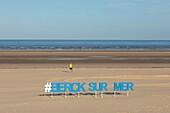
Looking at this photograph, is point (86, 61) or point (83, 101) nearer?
point (83, 101)

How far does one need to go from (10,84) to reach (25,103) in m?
7.70

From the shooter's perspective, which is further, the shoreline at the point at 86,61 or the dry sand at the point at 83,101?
the shoreline at the point at 86,61

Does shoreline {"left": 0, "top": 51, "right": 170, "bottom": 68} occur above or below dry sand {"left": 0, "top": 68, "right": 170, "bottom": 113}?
above

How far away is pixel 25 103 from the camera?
18.0 meters

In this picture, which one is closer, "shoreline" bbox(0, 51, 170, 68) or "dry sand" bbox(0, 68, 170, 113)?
"dry sand" bbox(0, 68, 170, 113)

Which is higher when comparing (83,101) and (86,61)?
(86,61)

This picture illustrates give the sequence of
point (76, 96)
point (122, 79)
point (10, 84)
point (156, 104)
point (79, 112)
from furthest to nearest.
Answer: point (122, 79) → point (10, 84) → point (76, 96) → point (156, 104) → point (79, 112)

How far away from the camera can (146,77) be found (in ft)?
97.8

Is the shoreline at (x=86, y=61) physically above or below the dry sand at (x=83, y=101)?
above

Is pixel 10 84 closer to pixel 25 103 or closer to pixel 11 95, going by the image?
pixel 11 95

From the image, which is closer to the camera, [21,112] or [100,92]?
[21,112]

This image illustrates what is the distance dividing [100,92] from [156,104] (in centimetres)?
427

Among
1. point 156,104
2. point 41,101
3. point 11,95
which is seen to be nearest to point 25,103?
point 41,101

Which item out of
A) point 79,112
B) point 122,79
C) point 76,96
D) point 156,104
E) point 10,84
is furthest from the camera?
point 122,79
